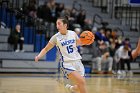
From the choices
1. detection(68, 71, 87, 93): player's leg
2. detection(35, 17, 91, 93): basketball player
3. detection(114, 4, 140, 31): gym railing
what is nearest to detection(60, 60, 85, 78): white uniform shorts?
detection(35, 17, 91, 93): basketball player

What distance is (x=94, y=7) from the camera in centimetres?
2677

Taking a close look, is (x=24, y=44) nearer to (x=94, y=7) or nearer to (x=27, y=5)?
(x=27, y=5)

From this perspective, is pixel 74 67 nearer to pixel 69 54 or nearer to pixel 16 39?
pixel 69 54

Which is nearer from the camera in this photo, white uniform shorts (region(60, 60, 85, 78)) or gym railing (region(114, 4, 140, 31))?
white uniform shorts (region(60, 60, 85, 78))

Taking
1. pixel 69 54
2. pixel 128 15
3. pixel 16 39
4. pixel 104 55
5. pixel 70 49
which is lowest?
pixel 104 55

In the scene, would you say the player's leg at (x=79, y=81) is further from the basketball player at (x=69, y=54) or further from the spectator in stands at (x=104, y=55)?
the spectator in stands at (x=104, y=55)

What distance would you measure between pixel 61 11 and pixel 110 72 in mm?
4375

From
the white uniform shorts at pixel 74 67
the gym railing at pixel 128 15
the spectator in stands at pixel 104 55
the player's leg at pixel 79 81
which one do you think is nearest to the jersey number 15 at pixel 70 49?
the white uniform shorts at pixel 74 67

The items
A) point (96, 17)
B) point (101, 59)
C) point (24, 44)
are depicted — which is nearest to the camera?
point (24, 44)

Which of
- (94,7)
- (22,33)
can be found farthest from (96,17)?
(22,33)

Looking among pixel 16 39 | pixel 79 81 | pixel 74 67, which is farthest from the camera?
pixel 16 39

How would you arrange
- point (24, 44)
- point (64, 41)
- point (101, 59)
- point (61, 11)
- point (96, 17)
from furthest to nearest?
→ point (96, 17) → point (61, 11) → point (101, 59) → point (24, 44) → point (64, 41)

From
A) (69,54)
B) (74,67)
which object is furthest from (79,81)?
(69,54)

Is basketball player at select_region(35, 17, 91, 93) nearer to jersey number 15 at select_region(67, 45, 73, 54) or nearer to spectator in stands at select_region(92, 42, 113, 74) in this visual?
jersey number 15 at select_region(67, 45, 73, 54)
